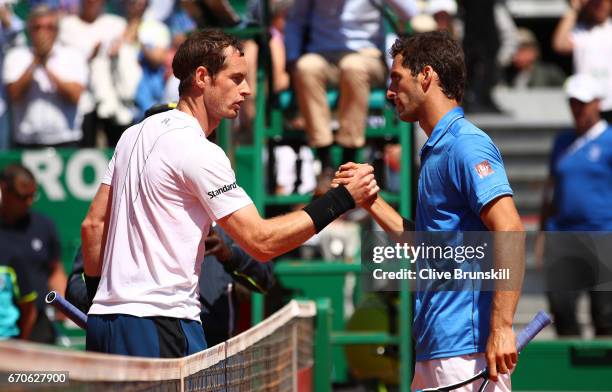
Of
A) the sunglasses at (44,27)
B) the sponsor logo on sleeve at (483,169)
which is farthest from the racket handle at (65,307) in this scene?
the sunglasses at (44,27)

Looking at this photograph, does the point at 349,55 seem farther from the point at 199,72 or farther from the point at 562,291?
the point at 199,72

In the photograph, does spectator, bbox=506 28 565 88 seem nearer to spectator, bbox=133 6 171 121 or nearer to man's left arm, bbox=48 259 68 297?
spectator, bbox=133 6 171 121

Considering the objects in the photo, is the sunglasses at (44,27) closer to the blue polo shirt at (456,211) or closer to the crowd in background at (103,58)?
the crowd in background at (103,58)

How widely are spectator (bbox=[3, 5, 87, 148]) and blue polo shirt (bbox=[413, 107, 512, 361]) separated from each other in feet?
21.7

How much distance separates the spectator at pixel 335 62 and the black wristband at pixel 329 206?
3071mm

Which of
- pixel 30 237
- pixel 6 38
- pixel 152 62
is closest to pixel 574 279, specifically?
pixel 30 237

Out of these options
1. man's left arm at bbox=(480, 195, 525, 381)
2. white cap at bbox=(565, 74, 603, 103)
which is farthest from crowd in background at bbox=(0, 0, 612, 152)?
man's left arm at bbox=(480, 195, 525, 381)

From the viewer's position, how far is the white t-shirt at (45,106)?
1067cm

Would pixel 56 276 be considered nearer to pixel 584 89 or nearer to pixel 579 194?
pixel 579 194

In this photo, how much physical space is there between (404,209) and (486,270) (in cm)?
376

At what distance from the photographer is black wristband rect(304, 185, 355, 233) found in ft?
15.1

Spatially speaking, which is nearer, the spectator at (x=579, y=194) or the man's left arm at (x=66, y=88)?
the spectator at (x=579, y=194)

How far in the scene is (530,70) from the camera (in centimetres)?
1531

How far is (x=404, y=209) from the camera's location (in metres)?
8.16
